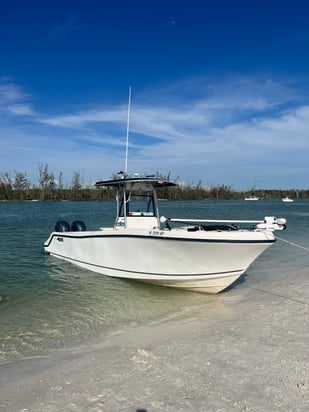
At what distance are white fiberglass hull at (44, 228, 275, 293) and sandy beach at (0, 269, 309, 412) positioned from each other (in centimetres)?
161

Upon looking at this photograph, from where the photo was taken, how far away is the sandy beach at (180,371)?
4121 mm

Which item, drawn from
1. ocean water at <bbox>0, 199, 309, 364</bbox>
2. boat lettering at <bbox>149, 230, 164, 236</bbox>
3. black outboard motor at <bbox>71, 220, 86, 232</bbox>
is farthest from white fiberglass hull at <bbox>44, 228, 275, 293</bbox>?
black outboard motor at <bbox>71, 220, 86, 232</bbox>

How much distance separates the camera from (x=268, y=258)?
1564 centimetres

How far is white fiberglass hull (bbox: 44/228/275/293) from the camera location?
27.3ft

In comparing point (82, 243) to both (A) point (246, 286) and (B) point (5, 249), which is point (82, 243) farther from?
(B) point (5, 249)

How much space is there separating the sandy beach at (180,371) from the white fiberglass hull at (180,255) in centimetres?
161

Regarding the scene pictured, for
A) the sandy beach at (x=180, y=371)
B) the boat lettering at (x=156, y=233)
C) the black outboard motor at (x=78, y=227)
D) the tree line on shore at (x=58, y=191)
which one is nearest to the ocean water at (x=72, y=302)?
the sandy beach at (x=180, y=371)

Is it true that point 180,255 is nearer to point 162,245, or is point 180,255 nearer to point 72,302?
point 162,245

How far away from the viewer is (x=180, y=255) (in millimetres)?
9000

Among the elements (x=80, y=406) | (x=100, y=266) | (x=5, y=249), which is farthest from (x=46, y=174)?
(x=80, y=406)

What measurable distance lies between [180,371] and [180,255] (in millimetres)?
4230

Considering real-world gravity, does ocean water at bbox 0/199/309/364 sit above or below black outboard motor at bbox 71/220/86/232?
below

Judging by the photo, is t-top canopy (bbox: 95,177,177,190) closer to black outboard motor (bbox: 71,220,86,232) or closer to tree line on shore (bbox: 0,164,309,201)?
black outboard motor (bbox: 71,220,86,232)

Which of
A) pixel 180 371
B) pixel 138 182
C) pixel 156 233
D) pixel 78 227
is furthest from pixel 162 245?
pixel 78 227
